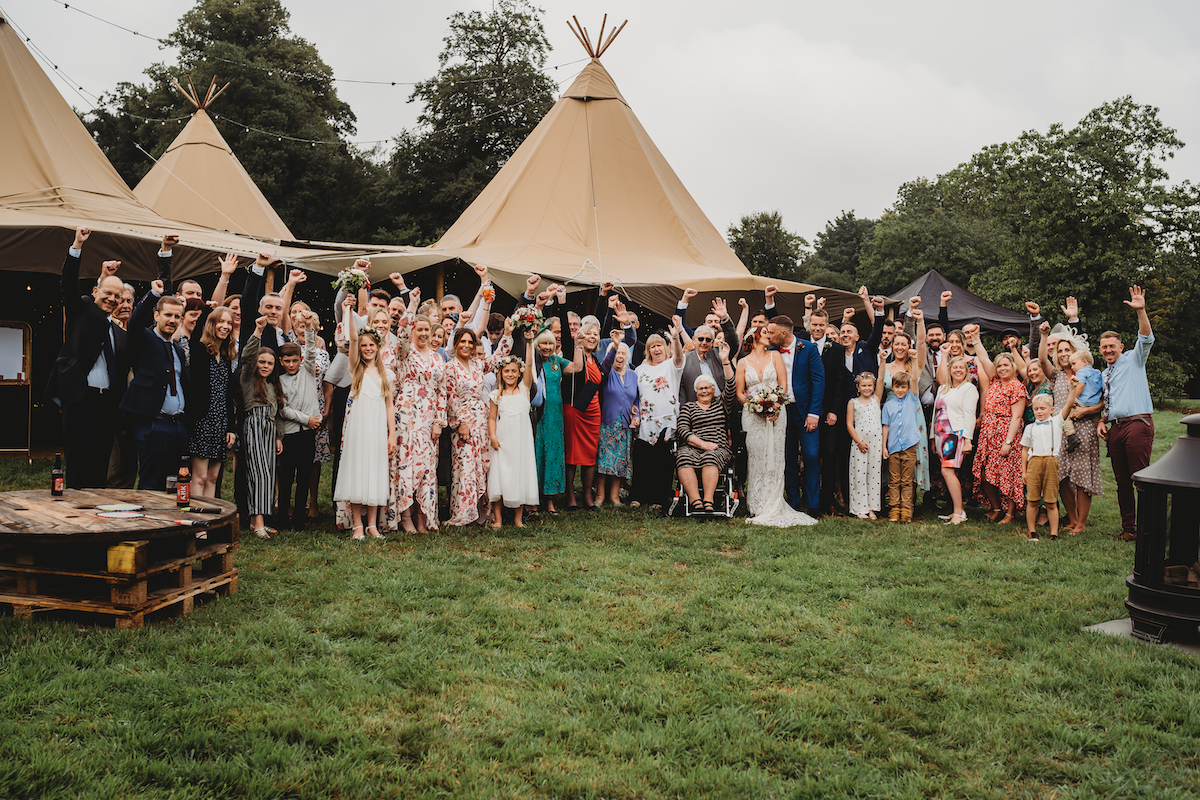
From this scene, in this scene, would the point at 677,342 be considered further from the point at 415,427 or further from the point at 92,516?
the point at 92,516

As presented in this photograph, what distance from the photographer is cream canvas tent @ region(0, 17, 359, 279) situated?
29.1 feet

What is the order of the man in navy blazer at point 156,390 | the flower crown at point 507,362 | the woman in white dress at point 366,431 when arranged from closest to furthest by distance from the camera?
the man in navy blazer at point 156,390 → the woman in white dress at point 366,431 → the flower crown at point 507,362

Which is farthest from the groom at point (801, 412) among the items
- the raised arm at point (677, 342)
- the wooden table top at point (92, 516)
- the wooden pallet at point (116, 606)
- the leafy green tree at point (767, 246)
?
the leafy green tree at point (767, 246)

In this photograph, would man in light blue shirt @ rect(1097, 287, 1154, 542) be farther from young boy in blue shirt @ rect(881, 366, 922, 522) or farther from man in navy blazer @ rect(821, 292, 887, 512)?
man in navy blazer @ rect(821, 292, 887, 512)

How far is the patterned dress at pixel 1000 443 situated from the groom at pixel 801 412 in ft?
5.29

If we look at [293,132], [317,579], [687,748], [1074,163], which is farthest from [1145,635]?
[293,132]

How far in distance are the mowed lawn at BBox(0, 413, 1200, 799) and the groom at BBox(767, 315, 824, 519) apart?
2329 mm

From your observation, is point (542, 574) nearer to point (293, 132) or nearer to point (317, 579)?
point (317, 579)

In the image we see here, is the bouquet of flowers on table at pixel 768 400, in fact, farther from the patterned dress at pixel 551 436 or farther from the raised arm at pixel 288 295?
the raised arm at pixel 288 295

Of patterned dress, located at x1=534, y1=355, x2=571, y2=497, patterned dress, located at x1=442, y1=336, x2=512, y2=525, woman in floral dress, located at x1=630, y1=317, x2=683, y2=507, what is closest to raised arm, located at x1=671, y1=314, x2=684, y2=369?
woman in floral dress, located at x1=630, y1=317, x2=683, y2=507

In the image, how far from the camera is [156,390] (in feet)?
17.0

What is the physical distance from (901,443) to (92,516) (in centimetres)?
650

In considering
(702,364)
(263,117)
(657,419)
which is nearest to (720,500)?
(657,419)

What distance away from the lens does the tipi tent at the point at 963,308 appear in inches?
746
